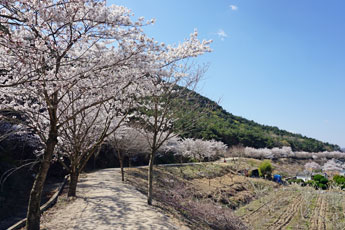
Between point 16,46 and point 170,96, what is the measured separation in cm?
568

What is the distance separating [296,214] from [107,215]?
35.3ft

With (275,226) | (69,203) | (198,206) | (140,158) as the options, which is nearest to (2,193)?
(69,203)

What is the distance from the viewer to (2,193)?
37.6 ft

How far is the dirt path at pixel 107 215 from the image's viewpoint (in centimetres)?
643

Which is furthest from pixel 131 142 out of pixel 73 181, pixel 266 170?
pixel 266 170

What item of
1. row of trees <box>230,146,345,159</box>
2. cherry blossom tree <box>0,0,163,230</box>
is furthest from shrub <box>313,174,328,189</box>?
cherry blossom tree <box>0,0,163,230</box>

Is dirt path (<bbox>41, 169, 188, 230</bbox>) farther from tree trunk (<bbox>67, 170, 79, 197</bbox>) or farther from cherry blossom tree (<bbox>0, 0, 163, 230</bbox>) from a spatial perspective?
cherry blossom tree (<bbox>0, 0, 163, 230</bbox>)

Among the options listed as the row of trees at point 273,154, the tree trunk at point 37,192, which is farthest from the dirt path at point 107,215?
the row of trees at point 273,154

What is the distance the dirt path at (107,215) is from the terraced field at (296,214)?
539cm

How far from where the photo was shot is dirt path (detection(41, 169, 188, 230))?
253 inches

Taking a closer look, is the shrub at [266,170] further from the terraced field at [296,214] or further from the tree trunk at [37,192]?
the tree trunk at [37,192]

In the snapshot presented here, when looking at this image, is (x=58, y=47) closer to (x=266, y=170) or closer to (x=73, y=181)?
(x=73, y=181)

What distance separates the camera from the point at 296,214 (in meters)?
13.2

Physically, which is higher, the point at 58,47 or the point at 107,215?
the point at 58,47
